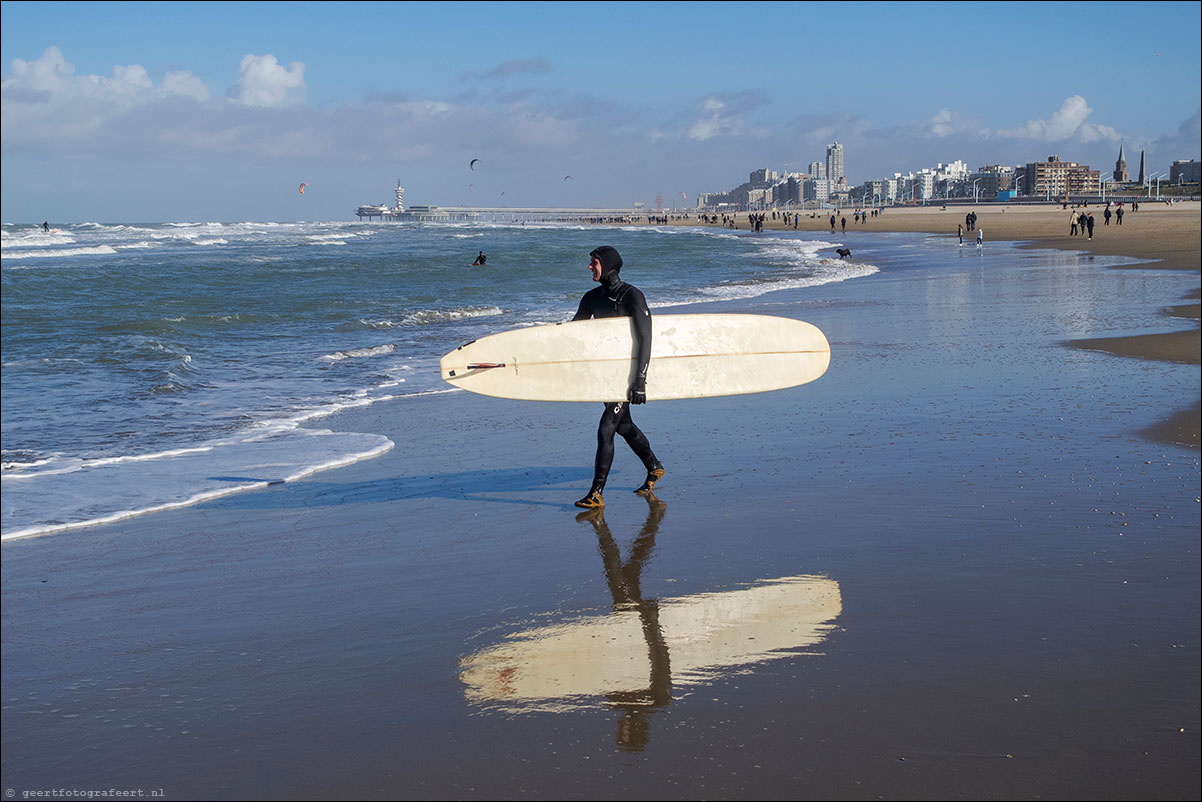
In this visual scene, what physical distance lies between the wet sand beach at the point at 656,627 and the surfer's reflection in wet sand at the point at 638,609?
2 cm

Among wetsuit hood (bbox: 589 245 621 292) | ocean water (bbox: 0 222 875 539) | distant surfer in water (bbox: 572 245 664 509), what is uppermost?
wetsuit hood (bbox: 589 245 621 292)

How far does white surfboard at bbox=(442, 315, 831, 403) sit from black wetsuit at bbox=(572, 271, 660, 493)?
93 millimetres

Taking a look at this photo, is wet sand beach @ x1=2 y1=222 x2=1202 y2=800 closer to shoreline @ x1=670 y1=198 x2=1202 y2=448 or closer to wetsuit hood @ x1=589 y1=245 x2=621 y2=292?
shoreline @ x1=670 y1=198 x2=1202 y2=448

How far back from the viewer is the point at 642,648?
4.00 meters

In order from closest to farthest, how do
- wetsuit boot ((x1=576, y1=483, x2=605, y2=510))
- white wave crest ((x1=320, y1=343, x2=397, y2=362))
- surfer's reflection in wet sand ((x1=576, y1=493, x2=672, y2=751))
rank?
surfer's reflection in wet sand ((x1=576, y1=493, x2=672, y2=751)), wetsuit boot ((x1=576, y1=483, x2=605, y2=510)), white wave crest ((x1=320, y1=343, x2=397, y2=362))

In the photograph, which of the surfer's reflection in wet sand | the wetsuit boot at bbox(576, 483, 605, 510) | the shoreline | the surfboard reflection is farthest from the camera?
the shoreline

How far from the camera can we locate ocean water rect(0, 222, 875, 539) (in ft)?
26.0

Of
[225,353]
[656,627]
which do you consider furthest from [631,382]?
[225,353]

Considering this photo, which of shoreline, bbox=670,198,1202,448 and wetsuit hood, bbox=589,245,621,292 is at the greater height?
wetsuit hood, bbox=589,245,621,292

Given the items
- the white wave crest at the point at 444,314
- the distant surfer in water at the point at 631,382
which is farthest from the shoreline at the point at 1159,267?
the white wave crest at the point at 444,314

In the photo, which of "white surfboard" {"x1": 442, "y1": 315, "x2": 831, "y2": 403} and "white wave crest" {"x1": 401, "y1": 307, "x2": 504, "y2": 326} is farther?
"white wave crest" {"x1": 401, "y1": 307, "x2": 504, "y2": 326}

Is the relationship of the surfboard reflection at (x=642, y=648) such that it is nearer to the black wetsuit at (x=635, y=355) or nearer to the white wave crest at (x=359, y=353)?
the black wetsuit at (x=635, y=355)

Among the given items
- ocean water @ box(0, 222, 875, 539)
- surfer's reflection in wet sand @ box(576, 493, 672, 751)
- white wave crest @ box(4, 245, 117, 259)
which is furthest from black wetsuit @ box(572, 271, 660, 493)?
white wave crest @ box(4, 245, 117, 259)

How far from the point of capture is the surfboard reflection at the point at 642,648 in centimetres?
357
